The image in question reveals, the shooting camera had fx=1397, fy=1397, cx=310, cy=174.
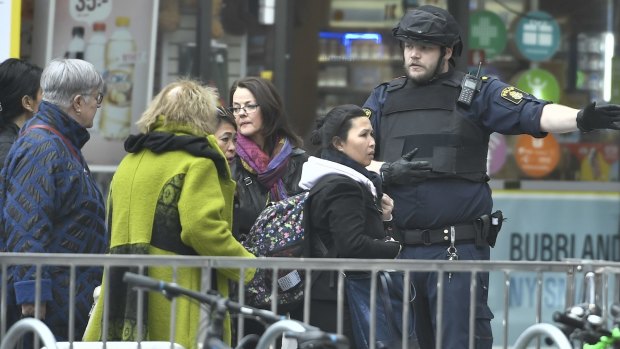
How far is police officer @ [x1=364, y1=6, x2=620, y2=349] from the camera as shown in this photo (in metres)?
6.81

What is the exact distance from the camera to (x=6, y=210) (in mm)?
6219

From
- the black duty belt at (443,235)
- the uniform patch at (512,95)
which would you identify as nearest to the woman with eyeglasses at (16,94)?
the black duty belt at (443,235)

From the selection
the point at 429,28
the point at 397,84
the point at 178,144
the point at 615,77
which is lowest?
the point at 178,144

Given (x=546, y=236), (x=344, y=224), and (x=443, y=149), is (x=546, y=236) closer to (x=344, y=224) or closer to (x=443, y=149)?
(x=443, y=149)

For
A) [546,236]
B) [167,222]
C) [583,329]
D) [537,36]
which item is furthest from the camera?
[537,36]

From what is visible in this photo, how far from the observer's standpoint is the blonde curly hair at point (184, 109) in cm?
616

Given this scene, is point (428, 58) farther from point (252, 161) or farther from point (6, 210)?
point (6, 210)

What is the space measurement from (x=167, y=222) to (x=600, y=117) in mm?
2052

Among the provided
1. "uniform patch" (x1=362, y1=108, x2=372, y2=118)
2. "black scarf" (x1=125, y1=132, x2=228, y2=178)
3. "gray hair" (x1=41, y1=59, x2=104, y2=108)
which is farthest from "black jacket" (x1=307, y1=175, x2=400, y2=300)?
"gray hair" (x1=41, y1=59, x2=104, y2=108)

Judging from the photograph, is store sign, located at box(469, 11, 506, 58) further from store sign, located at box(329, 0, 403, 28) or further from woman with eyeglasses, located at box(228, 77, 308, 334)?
woman with eyeglasses, located at box(228, 77, 308, 334)

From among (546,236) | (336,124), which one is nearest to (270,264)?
(336,124)

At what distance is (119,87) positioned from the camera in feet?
32.5

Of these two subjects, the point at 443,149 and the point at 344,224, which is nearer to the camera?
the point at 344,224

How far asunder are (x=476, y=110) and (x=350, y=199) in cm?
98
